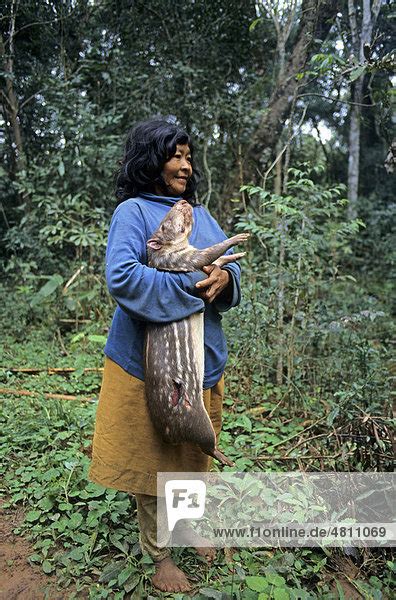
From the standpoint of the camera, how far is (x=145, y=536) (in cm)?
214

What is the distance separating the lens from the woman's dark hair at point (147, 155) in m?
1.98

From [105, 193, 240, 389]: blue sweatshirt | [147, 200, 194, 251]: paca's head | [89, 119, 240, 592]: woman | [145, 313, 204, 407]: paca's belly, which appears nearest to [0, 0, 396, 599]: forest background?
[89, 119, 240, 592]: woman

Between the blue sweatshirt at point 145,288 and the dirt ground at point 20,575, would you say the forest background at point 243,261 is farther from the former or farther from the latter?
the blue sweatshirt at point 145,288

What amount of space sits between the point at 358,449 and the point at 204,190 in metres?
5.47

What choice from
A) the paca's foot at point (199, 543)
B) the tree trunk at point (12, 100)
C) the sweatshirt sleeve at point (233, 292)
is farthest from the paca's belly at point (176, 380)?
the tree trunk at point (12, 100)

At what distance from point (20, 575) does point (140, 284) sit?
1.47m

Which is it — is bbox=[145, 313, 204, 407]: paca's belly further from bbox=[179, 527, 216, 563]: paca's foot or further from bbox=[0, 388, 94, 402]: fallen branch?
bbox=[0, 388, 94, 402]: fallen branch

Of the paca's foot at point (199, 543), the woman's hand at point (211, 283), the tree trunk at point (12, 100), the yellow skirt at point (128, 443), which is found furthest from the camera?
the tree trunk at point (12, 100)

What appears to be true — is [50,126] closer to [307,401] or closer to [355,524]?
[307,401]

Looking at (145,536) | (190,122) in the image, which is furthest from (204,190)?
(145,536)

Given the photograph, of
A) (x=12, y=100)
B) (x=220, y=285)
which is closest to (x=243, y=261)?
(x=220, y=285)

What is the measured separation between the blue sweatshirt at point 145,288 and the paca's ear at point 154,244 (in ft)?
0.12

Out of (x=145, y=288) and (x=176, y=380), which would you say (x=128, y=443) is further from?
(x=145, y=288)

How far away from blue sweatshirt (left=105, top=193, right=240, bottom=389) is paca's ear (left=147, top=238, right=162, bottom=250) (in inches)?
1.5
